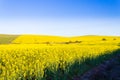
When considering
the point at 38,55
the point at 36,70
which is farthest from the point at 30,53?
the point at 36,70

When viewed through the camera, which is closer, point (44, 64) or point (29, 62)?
point (29, 62)

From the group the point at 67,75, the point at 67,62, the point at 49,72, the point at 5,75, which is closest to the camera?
the point at 5,75

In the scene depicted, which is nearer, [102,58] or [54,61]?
[54,61]

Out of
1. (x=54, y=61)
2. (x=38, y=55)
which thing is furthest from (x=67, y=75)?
(x=38, y=55)

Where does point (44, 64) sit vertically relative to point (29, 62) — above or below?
below

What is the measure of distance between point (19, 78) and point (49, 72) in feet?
12.1

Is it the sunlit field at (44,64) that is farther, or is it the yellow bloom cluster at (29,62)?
the sunlit field at (44,64)

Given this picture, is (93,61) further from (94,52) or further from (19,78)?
(19,78)

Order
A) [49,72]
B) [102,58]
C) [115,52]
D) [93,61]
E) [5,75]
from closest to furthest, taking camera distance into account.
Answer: [5,75] < [49,72] < [93,61] < [102,58] < [115,52]

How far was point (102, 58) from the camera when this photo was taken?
26578 mm

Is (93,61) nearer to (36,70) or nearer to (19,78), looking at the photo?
(36,70)

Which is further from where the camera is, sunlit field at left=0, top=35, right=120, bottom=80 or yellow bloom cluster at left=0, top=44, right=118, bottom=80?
sunlit field at left=0, top=35, right=120, bottom=80

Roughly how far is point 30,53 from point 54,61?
111 inches

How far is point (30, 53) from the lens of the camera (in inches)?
840
